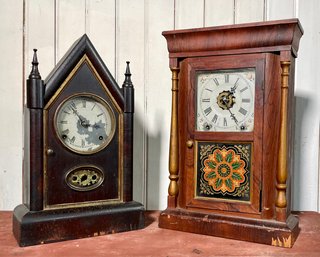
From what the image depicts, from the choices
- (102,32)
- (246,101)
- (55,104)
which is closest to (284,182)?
(246,101)

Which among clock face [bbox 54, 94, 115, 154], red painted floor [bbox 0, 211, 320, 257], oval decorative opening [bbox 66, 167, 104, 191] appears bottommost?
red painted floor [bbox 0, 211, 320, 257]

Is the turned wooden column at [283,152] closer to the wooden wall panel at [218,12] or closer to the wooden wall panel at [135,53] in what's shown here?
the wooden wall panel at [218,12]

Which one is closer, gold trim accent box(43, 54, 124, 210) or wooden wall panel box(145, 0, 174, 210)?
gold trim accent box(43, 54, 124, 210)

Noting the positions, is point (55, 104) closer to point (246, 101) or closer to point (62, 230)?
point (62, 230)

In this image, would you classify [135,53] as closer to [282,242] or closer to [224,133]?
[224,133]

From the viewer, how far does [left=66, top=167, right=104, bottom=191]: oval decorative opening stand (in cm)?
97

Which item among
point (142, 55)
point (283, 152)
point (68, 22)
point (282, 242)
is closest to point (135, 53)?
point (142, 55)

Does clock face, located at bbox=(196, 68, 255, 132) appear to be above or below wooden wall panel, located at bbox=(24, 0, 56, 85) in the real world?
below

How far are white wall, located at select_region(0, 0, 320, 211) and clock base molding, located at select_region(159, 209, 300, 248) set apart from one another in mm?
328

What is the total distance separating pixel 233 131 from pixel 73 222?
50 centimetres

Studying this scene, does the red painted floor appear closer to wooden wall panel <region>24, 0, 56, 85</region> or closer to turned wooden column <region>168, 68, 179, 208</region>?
turned wooden column <region>168, 68, 179, 208</region>

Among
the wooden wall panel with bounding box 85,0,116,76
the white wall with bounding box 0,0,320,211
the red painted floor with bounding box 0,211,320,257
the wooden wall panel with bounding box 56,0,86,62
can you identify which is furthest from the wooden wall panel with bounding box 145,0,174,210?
the red painted floor with bounding box 0,211,320,257

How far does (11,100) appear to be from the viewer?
1.30 meters

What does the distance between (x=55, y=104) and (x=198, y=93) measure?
411 mm
